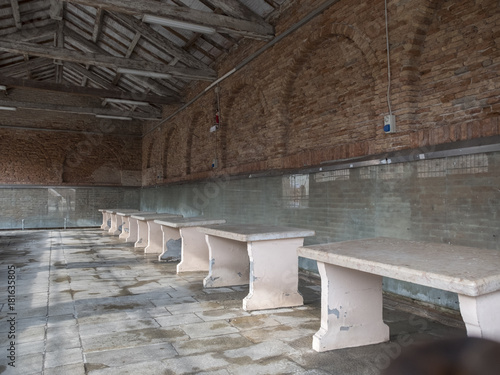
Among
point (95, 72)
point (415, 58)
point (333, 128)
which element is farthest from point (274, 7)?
point (95, 72)

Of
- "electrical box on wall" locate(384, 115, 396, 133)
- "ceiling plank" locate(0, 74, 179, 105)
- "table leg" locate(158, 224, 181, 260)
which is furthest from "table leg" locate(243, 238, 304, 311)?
"ceiling plank" locate(0, 74, 179, 105)

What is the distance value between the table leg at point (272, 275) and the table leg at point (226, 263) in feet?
3.30

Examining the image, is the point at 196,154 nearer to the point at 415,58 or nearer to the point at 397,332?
the point at 415,58

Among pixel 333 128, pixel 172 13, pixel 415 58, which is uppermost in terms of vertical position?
pixel 172 13

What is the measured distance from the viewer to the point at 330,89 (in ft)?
19.9

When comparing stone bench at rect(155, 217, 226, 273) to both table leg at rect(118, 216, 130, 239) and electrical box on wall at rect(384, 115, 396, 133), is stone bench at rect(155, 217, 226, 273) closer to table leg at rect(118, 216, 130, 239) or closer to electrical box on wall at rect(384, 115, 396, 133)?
electrical box on wall at rect(384, 115, 396, 133)

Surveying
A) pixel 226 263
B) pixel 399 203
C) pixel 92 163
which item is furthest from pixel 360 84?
pixel 92 163

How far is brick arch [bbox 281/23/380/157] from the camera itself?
528 cm

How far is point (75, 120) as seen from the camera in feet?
53.2

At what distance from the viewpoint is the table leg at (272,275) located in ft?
12.6

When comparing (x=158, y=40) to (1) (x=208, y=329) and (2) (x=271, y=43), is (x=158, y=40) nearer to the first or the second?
(2) (x=271, y=43)

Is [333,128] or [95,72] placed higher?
[95,72]

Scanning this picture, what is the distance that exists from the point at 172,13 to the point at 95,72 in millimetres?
8898

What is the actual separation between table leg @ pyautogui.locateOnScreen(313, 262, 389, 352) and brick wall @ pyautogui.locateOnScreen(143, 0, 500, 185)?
197 centimetres
